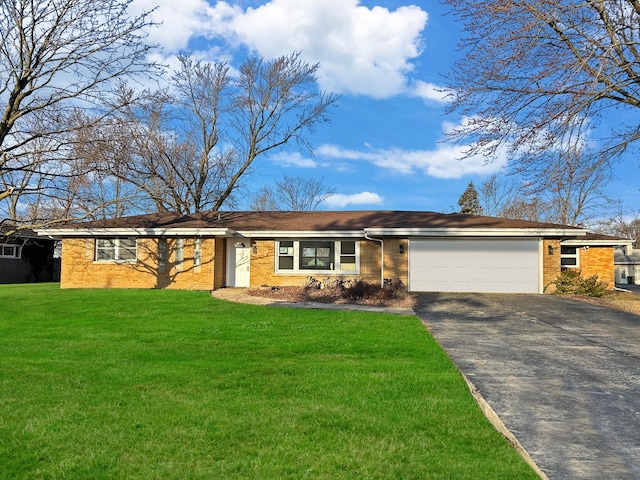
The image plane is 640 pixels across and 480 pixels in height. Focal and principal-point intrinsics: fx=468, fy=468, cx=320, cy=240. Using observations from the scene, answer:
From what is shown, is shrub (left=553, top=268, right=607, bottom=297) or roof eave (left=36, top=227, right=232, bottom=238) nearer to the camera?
shrub (left=553, top=268, right=607, bottom=297)

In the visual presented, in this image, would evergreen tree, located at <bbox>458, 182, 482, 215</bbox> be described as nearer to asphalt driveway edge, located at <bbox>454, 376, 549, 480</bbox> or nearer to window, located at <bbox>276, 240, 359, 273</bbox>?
window, located at <bbox>276, 240, 359, 273</bbox>

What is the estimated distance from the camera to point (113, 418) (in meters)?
4.30

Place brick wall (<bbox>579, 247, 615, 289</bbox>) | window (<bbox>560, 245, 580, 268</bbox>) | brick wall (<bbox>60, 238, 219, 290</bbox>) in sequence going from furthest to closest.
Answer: window (<bbox>560, 245, 580, 268</bbox>)
brick wall (<bbox>579, 247, 615, 289</bbox>)
brick wall (<bbox>60, 238, 219, 290</bbox>)

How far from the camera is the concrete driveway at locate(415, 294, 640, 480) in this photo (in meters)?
3.69

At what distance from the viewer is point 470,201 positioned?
44.7m

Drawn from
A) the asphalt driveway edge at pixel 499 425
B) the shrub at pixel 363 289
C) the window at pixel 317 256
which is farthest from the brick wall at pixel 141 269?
the asphalt driveway edge at pixel 499 425

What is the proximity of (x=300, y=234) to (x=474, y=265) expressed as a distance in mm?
6828

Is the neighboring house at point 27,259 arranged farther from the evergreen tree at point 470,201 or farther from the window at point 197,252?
the evergreen tree at point 470,201

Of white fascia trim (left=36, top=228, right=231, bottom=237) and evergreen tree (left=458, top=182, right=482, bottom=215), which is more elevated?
evergreen tree (left=458, top=182, right=482, bottom=215)

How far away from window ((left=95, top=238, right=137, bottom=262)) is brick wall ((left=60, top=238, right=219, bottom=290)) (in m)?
0.19

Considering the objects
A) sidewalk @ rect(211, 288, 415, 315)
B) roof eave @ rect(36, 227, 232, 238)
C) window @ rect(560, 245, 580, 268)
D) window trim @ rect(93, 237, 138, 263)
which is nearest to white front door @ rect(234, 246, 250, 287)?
roof eave @ rect(36, 227, 232, 238)

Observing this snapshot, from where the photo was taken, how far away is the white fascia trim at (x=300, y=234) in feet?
60.2

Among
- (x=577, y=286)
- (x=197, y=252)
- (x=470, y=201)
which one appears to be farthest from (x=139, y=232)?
(x=470, y=201)

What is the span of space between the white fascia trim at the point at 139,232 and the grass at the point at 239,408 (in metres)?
9.35
